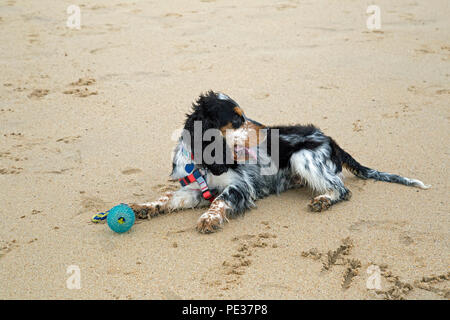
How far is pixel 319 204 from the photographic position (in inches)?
162

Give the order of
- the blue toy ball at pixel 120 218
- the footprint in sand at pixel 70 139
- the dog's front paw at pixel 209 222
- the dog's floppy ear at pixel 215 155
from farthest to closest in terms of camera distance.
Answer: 1. the footprint in sand at pixel 70 139
2. the dog's floppy ear at pixel 215 155
3. the dog's front paw at pixel 209 222
4. the blue toy ball at pixel 120 218

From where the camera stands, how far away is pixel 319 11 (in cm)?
892

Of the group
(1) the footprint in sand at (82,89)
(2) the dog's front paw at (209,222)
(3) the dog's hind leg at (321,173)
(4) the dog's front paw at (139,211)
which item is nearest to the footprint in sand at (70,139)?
(1) the footprint in sand at (82,89)

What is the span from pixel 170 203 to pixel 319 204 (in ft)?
3.90

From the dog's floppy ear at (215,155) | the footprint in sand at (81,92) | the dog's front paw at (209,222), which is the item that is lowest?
the dog's front paw at (209,222)

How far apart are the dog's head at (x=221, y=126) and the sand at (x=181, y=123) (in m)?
0.51

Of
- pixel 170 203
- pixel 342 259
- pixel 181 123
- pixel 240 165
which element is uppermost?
pixel 181 123

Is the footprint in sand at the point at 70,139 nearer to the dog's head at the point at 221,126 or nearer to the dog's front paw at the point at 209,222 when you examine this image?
the dog's head at the point at 221,126

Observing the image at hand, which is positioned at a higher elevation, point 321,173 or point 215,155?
point 215,155

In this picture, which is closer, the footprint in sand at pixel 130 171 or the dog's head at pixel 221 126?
the dog's head at pixel 221 126

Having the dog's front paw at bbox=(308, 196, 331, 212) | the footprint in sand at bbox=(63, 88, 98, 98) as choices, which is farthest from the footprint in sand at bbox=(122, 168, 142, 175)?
the footprint in sand at bbox=(63, 88, 98, 98)

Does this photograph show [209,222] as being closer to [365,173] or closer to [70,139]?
[365,173]

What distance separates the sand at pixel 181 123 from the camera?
3.31 metres

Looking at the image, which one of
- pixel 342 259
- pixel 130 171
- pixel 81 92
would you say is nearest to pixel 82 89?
pixel 81 92
